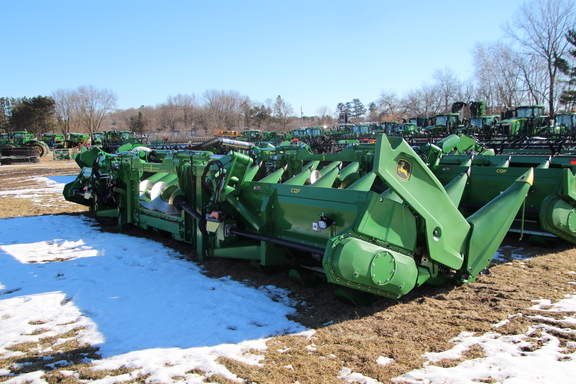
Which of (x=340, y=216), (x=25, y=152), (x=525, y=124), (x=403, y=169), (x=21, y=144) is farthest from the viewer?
(x=21, y=144)

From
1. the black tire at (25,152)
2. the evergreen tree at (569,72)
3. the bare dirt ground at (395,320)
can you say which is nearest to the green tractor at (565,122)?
the bare dirt ground at (395,320)

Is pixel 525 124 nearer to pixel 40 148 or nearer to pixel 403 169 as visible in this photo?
pixel 403 169

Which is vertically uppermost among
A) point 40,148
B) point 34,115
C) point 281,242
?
point 34,115

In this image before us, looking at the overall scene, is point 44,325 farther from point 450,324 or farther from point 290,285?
point 450,324

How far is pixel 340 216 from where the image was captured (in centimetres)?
436

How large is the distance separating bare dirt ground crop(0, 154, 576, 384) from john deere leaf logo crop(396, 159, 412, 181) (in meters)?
1.33

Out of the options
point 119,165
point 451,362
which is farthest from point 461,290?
point 119,165

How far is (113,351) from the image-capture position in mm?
3404

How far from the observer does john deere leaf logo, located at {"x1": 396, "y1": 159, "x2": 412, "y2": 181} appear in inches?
141

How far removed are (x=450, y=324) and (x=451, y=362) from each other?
0.75 meters

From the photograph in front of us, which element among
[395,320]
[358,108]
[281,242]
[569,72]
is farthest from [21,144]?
[358,108]

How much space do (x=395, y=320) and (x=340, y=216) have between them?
1.12m

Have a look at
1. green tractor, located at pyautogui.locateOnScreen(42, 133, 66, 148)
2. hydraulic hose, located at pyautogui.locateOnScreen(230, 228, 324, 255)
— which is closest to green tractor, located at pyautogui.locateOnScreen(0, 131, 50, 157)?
green tractor, located at pyautogui.locateOnScreen(42, 133, 66, 148)

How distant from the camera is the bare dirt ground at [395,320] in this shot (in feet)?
10.2
